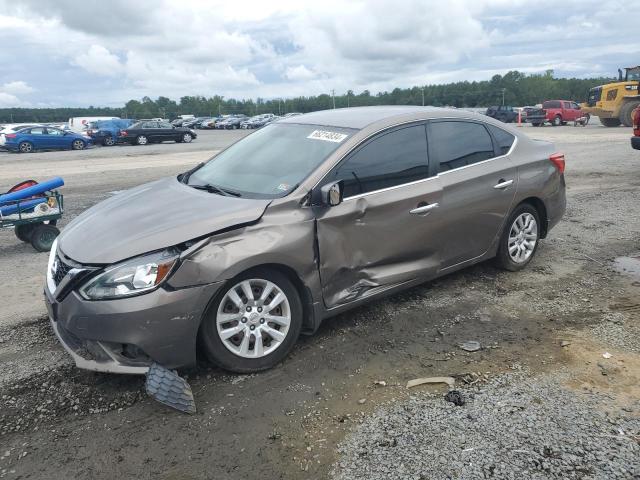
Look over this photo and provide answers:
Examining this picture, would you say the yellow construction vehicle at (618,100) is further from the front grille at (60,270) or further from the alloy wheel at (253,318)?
the front grille at (60,270)

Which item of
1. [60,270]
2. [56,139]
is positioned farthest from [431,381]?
[56,139]

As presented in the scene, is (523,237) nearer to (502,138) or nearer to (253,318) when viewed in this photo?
(502,138)

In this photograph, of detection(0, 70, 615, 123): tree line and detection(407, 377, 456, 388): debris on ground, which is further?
detection(0, 70, 615, 123): tree line

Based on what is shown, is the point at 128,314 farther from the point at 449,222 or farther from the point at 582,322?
the point at 582,322

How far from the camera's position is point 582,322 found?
431 cm

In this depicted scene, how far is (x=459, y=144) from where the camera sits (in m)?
4.83

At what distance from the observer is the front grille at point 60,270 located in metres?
3.41

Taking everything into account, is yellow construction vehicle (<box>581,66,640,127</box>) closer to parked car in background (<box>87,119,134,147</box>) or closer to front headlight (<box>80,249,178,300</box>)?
parked car in background (<box>87,119,134,147</box>)

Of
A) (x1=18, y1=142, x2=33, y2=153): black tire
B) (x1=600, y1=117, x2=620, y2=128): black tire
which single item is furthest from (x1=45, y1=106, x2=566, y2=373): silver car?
(x1=600, y1=117, x2=620, y2=128): black tire

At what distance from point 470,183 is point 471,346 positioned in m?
1.51

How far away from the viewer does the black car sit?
30.2m

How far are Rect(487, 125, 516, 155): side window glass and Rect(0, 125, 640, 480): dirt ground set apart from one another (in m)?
1.21

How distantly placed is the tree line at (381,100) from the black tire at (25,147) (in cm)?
4356

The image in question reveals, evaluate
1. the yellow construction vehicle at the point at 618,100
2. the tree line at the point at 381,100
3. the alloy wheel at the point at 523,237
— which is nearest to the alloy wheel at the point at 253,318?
the alloy wheel at the point at 523,237
